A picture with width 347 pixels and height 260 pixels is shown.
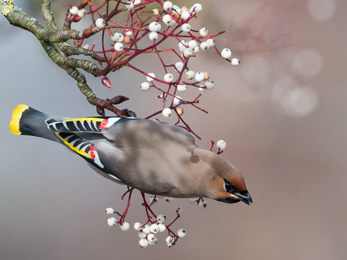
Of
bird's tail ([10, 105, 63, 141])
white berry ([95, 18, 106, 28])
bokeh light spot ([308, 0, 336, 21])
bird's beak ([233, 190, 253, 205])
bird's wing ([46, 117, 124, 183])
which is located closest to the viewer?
white berry ([95, 18, 106, 28])

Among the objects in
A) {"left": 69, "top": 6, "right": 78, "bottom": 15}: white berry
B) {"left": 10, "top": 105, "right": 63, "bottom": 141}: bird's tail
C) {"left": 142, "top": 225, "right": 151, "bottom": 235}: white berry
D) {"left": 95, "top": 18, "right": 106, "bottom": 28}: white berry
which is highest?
{"left": 69, "top": 6, "right": 78, "bottom": 15}: white berry

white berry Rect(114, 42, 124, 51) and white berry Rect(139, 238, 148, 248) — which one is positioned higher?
white berry Rect(114, 42, 124, 51)

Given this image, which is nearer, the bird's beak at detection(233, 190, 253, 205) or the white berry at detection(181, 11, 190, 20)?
the white berry at detection(181, 11, 190, 20)

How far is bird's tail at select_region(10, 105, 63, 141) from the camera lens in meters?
1.19

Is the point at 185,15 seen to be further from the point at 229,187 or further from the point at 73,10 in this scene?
the point at 229,187

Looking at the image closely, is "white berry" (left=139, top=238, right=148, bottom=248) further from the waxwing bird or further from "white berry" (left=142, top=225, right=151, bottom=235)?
the waxwing bird

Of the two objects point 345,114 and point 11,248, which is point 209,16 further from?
point 11,248

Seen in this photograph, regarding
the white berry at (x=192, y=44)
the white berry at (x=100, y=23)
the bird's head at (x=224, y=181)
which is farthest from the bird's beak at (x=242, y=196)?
Answer: the white berry at (x=100, y=23)

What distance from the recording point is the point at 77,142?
1095mm

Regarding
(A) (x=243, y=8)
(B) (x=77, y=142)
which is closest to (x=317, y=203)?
(A) (x=243, y=8)

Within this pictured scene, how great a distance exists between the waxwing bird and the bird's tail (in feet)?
0.09

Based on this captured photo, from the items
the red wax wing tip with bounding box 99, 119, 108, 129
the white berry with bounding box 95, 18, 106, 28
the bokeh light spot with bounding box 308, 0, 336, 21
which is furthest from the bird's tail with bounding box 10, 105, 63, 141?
the bokeh light spot with bounding box 308, 0, 336, 21

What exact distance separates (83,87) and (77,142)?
0.64 feet

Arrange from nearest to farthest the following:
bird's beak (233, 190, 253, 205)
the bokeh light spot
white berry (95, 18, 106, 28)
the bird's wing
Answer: white berry (95, 18, 106, 28) → bird's beak (233, 190, 253, 205) → the bird's wing → the bokeh light spot
